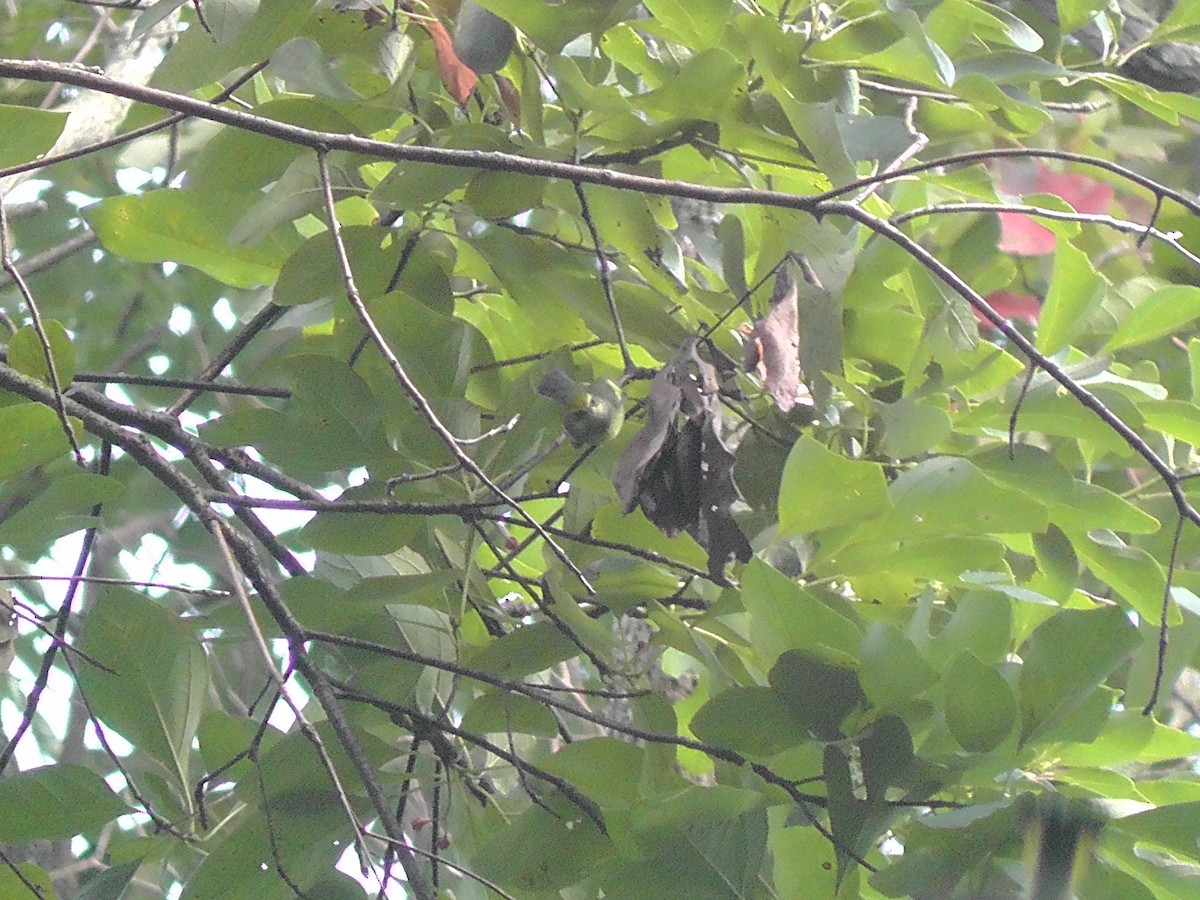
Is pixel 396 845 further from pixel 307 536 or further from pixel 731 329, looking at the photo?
pixel 731 329

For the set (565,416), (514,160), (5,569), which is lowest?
(5,569)

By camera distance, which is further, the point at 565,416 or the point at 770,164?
the point at 770,164

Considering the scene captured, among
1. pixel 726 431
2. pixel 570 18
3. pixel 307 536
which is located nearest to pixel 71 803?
pixel 307 536

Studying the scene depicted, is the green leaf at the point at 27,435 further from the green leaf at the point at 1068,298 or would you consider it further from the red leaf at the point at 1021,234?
the red leaf at the point at 1021,234

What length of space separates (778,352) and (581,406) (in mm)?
118

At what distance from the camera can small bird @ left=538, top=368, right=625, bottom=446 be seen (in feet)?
2.24

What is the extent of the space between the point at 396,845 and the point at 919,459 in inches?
16.8

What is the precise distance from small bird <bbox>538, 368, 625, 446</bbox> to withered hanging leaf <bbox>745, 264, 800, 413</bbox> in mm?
89

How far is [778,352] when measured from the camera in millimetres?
699

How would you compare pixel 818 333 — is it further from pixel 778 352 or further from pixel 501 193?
pixel 501 193

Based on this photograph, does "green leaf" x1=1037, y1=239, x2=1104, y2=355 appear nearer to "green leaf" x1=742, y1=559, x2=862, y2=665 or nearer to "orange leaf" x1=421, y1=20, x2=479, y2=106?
"green leaf" x1=742, y1=559, x2=862, y2=665

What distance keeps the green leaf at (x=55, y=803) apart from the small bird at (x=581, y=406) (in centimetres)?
38

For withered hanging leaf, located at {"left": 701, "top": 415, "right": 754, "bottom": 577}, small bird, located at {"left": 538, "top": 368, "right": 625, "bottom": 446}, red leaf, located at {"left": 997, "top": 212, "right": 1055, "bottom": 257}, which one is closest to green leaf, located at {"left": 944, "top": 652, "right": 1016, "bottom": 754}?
withered hanging leaf, located at {"left": 701, "top": 415, "right": 754, "bottom": 577}

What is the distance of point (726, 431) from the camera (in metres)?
0.75
